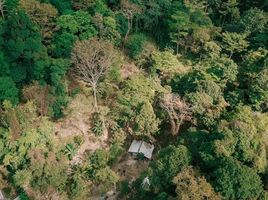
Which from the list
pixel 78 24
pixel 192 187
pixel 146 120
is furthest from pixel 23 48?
pixel 192 187

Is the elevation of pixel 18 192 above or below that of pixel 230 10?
below

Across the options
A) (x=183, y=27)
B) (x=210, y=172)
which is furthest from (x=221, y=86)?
(x=210, y=172)

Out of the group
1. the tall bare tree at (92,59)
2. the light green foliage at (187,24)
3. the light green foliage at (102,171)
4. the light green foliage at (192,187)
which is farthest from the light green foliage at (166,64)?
the light green foliage at (192,187)

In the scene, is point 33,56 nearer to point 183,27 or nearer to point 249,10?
point 183,27

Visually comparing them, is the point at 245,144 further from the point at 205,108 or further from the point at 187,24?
the point at 187,24

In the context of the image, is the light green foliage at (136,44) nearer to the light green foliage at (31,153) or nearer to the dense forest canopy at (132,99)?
the dense forest canopy at (132,99)

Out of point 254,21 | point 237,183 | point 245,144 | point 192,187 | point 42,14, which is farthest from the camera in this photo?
point 254,21

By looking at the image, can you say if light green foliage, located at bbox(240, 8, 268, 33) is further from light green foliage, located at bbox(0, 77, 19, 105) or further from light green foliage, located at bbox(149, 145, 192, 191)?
light green foliage, located at bbox(0, 77, 19, 105)
